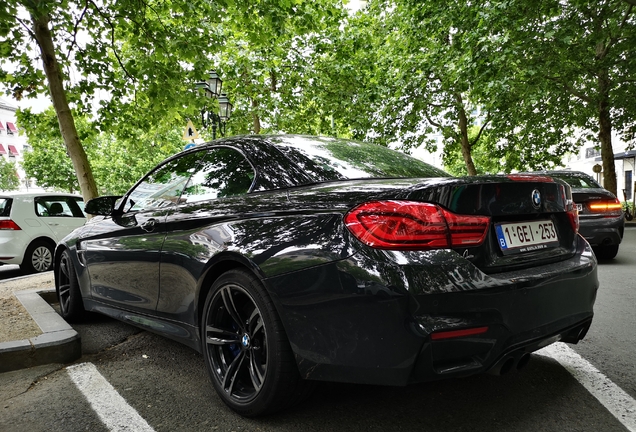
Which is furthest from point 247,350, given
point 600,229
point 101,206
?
point 600,229

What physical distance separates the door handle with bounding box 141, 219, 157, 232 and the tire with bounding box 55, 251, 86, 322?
157 cm

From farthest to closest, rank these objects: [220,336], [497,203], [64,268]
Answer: [64,268] → [220,336] → [497,203]

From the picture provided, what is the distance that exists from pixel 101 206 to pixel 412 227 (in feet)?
9.94

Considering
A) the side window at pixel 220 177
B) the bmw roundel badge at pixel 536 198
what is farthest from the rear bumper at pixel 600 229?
the side window at pixel 220 177

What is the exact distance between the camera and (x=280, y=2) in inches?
372

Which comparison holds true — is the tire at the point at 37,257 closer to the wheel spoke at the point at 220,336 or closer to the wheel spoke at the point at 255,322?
the wheel spoke at the point at 220,336

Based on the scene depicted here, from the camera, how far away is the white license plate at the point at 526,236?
2.33m

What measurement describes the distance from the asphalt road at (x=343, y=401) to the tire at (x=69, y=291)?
1.11 meters

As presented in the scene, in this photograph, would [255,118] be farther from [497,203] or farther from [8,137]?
[8,137]

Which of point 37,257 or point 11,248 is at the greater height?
point 11,248

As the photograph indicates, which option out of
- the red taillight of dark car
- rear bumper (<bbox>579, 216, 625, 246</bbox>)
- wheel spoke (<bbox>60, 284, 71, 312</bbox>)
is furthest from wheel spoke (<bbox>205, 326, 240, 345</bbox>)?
the red taillight of dark car

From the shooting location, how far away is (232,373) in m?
2.74

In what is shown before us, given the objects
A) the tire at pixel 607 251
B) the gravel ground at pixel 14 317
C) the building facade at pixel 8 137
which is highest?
the building facade at pixel 8 137

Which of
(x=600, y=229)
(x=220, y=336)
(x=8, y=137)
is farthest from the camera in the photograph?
(x=8, y=137)
